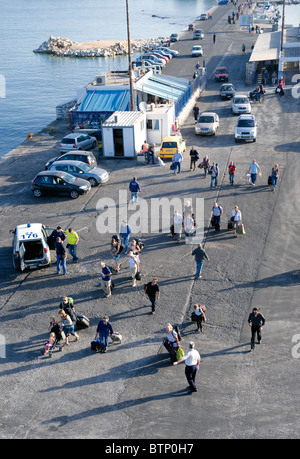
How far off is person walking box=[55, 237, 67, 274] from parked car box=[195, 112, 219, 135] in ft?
65.5

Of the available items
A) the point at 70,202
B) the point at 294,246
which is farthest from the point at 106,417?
the point at 70,202

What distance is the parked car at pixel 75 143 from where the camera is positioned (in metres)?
34.2

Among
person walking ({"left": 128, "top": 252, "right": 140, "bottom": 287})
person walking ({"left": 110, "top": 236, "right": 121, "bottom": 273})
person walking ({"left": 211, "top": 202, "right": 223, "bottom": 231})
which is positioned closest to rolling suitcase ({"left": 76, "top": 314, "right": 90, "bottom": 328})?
person walking ({"left": 128, "top": 252, "right": 140, "bottom": 287})

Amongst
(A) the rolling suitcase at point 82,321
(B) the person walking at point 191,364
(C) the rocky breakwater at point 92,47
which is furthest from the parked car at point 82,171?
(C) the rocky breakwater at point 92,47

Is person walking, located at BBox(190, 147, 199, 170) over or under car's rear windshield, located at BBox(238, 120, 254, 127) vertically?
under

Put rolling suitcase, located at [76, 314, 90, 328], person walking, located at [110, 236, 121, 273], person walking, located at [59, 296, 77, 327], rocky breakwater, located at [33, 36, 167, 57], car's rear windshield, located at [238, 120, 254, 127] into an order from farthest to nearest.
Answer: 1. rocky breakwater, located at [33, 36, 167, 57]
2. car's rear windshield, located at [238, 120, 254, 127]
3. person walking, located at [110, 236, 121, 273]
4. rolling suitcase, located at [76, 314, 90, 328]
5. person walking, located at [59, 296, 77, 327]

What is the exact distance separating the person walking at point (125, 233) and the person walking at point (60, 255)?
2535mm

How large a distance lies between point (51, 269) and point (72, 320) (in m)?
4.73

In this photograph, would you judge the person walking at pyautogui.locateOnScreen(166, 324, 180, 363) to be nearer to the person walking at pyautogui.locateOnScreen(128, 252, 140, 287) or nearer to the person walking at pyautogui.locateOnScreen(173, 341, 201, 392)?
the person walking at pyautogui.locateOnScreen(173, 341, 201, 392)

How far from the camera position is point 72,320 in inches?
647

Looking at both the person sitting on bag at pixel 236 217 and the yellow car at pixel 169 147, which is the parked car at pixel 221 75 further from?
the person sitting on bag at pixel 236 217

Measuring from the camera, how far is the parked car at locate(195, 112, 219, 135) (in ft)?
122

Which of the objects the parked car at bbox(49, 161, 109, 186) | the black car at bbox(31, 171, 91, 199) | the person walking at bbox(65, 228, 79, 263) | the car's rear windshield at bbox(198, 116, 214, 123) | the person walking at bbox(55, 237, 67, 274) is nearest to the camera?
the person walking at bbox(55, 237, 67, 274)
